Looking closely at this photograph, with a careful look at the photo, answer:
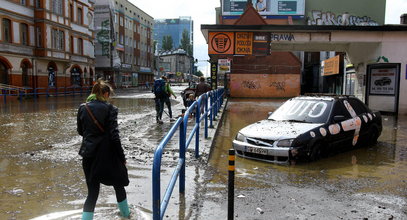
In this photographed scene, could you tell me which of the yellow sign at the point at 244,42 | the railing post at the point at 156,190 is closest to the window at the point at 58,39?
the yellow sign at the point at 244,42

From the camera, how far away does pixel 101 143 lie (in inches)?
143

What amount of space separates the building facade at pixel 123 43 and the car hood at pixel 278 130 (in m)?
45.5

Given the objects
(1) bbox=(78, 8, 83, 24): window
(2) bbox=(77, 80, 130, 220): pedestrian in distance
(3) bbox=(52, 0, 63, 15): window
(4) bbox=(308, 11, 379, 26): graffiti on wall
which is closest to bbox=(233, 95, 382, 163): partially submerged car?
(2) bbox=(77, 80, 130, 220): pedestrian in distance

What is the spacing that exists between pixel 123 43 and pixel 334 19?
3449 cm

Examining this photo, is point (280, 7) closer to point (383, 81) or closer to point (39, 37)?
point (39, 37)

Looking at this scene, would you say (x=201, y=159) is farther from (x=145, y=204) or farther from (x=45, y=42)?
(x=45, y=42)

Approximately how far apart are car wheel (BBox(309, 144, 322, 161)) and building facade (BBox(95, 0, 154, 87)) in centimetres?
4642

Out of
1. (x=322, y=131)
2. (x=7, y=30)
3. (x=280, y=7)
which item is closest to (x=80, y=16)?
(x=7, y=30)

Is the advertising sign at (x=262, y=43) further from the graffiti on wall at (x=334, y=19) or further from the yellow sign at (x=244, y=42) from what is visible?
the graffiti on wall at (x=334, y=19)

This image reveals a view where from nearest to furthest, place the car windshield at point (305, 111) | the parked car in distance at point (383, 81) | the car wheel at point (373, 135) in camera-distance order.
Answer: the car windshield at point (305, 111)
the car wheel at point (373, 135)
the parked car in distance at point (383, 81)

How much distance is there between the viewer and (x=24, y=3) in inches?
1196

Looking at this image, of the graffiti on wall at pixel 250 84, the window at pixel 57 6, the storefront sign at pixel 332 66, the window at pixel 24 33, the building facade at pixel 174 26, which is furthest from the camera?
the building facade at pixel 174 26

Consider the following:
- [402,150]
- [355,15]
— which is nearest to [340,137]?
[402,150]

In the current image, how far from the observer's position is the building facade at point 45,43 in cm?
2842
